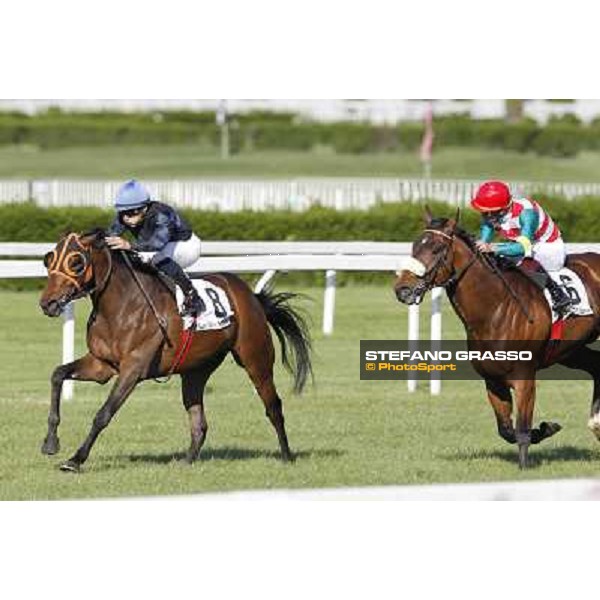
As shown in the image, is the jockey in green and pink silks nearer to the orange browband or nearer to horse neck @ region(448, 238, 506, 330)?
horse neck @ region(448, 238, 506, 330)

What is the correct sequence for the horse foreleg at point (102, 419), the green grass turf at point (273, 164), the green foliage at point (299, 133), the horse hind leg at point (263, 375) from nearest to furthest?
the horse foreleg at point (102, 419)
the horse hind leg at point (263, 375)
the green grass turf at point (273, 164)
the green foliage at point (299, 133)

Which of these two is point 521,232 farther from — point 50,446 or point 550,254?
point 50,446

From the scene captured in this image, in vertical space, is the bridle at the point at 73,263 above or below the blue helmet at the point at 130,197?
below

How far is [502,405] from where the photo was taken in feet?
33.5

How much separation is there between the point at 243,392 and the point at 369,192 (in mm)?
14047

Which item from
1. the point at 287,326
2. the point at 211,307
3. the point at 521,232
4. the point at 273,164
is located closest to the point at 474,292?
the point at 521,232

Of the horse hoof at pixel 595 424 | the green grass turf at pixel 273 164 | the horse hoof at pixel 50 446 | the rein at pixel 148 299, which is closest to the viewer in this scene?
the horse hoof at pixel 50 446

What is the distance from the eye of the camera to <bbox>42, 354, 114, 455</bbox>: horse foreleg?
9.59m

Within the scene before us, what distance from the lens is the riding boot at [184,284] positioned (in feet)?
32.6

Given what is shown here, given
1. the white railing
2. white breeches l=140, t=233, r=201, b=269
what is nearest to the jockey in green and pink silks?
white breeches l=140, t=233, r=201, b=269

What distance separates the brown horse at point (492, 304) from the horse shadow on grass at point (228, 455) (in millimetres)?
1094

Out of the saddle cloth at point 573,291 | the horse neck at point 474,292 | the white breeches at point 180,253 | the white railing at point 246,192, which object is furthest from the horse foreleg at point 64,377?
the white railing at point 246,192

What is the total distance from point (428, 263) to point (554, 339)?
1.13 meters

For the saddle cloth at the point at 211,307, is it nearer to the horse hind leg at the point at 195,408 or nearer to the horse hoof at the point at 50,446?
the horse hind leg at the point at 195,408
